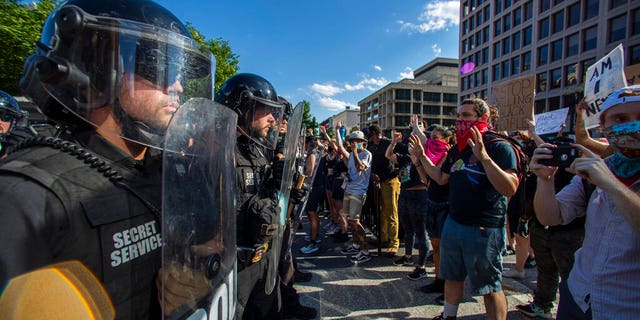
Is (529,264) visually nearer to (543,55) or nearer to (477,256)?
(477,256)

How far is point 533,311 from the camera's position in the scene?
2914 millimetres

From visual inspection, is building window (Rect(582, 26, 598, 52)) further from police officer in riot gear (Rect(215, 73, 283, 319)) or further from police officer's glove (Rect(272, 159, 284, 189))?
police officer's glove (Rect(272, 159, 284, 189))

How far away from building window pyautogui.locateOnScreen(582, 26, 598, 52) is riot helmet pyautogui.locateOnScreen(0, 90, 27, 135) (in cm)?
4183

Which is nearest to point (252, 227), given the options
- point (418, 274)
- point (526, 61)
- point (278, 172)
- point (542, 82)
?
point (278, 172)

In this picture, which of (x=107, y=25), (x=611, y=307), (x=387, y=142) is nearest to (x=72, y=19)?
(x=107, y=25)

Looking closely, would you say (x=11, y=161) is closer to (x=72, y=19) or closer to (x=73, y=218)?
(x=73, y=218)

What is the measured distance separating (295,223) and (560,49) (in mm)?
44009

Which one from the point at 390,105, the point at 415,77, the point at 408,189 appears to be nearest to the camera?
Result: the point at 408,189

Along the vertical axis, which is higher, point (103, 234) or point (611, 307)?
point (103, 234)

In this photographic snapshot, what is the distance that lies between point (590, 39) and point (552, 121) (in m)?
35.6

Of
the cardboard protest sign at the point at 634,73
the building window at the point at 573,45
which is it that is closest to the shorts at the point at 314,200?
the cardboard protest sign at the point at 634,73

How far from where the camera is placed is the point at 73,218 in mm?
720

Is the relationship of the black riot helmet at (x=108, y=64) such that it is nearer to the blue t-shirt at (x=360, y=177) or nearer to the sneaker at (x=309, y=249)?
the blue t-shirt at (x=360, y=177)

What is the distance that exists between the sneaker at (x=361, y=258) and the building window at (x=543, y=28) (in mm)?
44340
